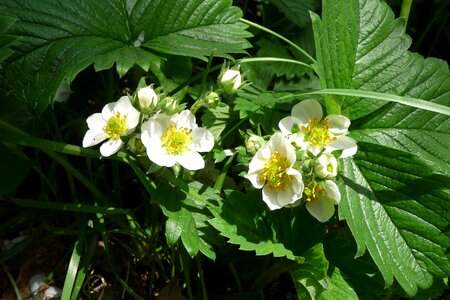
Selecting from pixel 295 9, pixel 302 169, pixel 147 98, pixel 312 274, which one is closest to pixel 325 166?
pixel 302 169

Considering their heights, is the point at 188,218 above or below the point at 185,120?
below

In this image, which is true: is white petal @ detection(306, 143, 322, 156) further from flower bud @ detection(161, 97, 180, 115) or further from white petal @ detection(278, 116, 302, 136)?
flower bud @ detection(161, 97, 180, 115)

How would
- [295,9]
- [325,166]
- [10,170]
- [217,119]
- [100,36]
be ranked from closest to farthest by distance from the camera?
[325,166]
[100,36]
[10,170]
[217,119]
[295,9]

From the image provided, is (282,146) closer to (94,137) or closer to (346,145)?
(346,145)

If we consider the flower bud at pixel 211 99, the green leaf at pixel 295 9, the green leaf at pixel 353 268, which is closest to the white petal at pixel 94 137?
the flower bud at pixel 211 99

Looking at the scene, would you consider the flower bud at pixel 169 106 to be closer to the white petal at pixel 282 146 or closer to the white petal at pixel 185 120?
the white petal at pixel 185 120
